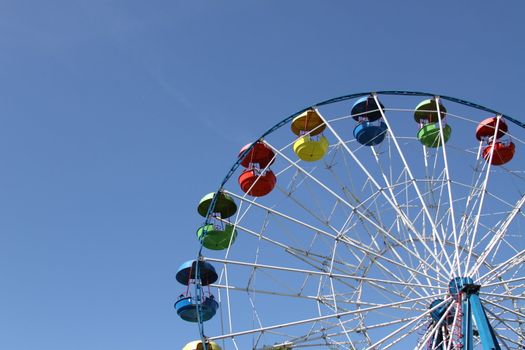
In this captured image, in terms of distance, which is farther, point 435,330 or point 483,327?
point 435,330

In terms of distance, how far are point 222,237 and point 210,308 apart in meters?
2.38

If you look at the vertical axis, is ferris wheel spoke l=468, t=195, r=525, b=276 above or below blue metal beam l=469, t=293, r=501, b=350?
above

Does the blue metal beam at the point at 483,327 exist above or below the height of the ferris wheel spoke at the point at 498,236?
below

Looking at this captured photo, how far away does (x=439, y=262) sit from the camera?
56.2 feet

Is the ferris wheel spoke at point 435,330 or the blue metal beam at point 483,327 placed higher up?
the ferris wheel spoke at point 435,330

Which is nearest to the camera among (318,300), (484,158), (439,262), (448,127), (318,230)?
(439,262)

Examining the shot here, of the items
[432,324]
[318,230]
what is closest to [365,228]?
[318,230]

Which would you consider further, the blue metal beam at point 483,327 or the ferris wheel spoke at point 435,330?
the ferris wheel spoke at point 435,330

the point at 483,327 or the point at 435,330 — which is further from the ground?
the point at 435,330

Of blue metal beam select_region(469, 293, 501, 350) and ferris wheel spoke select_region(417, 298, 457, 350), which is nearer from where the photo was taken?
blue metal beam select_region(469, 293, 501, 350)

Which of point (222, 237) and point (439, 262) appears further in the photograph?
point (222, 237)

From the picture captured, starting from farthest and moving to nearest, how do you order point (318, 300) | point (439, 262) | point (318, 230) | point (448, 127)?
point (448, 127) < point (318, 300) < point (318, 230) < point (439, 262)

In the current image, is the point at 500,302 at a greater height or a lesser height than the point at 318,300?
lesser

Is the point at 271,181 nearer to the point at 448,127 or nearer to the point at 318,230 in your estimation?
the point at 318,230
